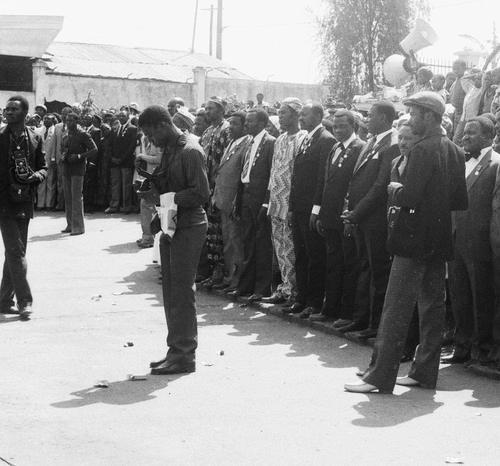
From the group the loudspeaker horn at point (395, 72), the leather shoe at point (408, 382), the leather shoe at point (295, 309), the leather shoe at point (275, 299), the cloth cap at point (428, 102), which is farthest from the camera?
the loudspeaker horn at point (395, 72)

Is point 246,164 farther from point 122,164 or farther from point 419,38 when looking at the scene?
point 122,164

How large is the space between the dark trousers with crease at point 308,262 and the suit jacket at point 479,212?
232 centimetres

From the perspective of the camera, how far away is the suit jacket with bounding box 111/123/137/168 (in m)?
20.5

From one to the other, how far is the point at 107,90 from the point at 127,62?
381 inches

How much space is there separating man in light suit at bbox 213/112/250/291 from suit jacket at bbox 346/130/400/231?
2569 mm

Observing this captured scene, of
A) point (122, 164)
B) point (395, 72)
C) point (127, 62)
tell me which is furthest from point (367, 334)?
point (127, 62)

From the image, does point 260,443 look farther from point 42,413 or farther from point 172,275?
point 172,275

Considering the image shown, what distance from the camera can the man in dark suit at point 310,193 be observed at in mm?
10578

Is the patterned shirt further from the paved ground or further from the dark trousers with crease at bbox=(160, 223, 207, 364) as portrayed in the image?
the dark trousers with crease at bbox=(160, 223, 207, 364)

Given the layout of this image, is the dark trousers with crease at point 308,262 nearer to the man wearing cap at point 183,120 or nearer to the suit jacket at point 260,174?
the suit jacket at point 260,174

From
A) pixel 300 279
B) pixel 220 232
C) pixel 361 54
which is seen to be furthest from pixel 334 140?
pixel 361 54

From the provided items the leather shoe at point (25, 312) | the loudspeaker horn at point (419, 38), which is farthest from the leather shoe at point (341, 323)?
the loudspeaker horn at point (419, 38)

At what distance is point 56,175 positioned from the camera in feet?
71.6

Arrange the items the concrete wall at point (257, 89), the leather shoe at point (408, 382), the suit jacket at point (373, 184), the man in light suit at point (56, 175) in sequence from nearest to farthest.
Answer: the leather shoe at point (408, 382) → the suit jacket at point (373, 184) → the man in light suit at point (56, 175) → the concrete wall at point (257, 89)
